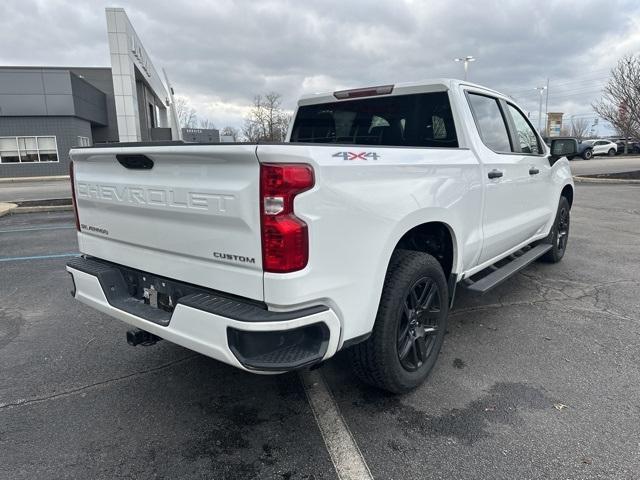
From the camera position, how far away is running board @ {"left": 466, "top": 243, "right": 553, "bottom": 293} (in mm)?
3766

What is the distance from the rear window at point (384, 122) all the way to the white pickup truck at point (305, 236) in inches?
0.6

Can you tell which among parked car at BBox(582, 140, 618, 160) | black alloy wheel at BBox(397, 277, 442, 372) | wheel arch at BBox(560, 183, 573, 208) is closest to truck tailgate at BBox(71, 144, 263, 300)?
black alloy wheel at BBox(397, 277, 442, 372)

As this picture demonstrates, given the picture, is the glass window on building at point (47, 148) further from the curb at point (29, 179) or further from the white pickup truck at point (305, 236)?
the white pickup truck at point (305, 236)

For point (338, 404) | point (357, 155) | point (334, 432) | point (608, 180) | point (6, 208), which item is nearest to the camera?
point (357, 155)

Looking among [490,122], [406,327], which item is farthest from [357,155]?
[490,122]

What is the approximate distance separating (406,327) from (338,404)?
651mm

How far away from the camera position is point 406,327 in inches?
119

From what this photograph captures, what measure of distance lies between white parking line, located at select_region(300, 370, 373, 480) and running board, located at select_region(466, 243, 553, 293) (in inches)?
56.9

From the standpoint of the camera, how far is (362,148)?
7.98 feet

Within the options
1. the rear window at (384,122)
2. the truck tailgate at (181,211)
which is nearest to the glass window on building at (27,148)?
the rear window at (384,122)

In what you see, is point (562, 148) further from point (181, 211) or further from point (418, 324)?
point (181, 211)

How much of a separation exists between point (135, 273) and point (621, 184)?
19.1 meters

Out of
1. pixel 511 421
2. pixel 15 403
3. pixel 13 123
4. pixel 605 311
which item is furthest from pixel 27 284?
pixel 13 123

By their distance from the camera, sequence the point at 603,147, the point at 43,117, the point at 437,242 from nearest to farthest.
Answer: the point at 437,242 < the point at 43,117 < the point at 603,147
